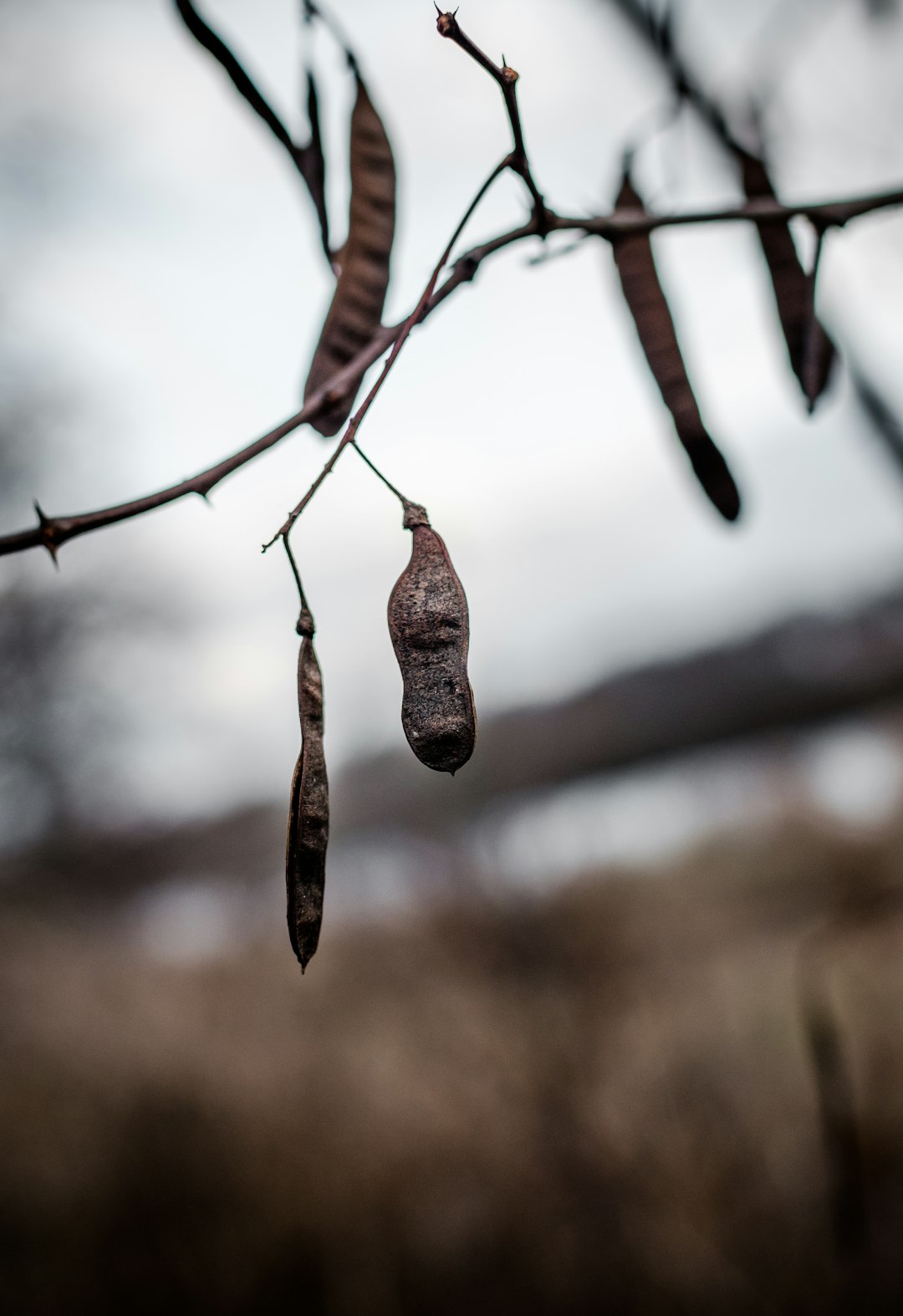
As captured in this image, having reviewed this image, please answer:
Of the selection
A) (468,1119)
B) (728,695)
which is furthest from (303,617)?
(728,695)

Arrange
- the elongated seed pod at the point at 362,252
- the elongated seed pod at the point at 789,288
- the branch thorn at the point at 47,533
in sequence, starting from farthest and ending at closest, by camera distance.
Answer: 1. the elongated seed pod at the point at 789,288
2. the elongated seed pod at the point at 362,252
3. the branch thorn at the point at 47,533

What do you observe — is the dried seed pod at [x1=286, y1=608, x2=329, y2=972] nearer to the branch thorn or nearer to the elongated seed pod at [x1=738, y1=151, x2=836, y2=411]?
the branch thorn

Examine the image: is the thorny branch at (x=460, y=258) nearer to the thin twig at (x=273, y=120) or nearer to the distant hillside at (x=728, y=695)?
the thin twig at (x=273, y=120)

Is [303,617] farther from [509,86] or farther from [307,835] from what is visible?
[509,86]

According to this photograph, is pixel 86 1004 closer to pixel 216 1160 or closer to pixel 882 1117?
pixel 216 1160

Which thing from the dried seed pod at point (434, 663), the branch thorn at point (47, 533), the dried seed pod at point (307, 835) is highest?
the branch thorn at point (47, 533)

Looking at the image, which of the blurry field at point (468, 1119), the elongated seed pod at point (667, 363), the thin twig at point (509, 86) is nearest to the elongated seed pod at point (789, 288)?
the elongated seed pod at point (667, 363)

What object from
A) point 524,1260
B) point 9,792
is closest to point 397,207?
point 9,792
